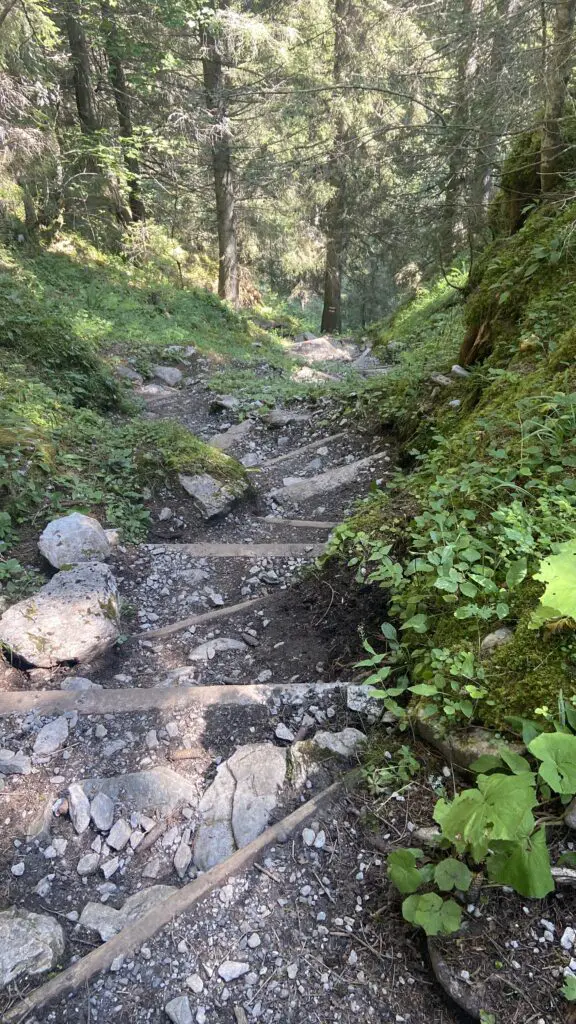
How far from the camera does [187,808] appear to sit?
2299mm

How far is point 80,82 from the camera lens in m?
14.3

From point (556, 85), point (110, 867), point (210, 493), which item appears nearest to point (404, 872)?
point (110, 867)

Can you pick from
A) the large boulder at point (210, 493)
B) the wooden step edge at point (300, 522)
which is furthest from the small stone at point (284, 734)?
the large boulder at point (210, 493)

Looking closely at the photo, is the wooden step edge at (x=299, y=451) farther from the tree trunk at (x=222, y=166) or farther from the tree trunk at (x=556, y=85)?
the tree trunk at (x=222, y=166)

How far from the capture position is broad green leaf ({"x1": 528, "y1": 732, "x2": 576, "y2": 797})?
1.53 metres

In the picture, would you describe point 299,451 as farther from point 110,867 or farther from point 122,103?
point 122,103

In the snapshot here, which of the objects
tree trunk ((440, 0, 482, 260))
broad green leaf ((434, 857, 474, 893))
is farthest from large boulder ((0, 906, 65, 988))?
tree trunk ((440, 0, 482, 260))

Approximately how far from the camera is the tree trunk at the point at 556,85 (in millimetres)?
3857

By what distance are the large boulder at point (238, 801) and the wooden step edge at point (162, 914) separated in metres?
0.14

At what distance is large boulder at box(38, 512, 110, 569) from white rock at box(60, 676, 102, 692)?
1038 millimetres

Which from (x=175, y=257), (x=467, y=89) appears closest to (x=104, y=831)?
(x=467, y=89)

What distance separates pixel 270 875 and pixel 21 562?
2928 mm

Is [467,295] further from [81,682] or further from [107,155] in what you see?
[107,155]

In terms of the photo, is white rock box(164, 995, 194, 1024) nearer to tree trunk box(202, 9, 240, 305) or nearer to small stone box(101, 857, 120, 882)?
small stone box(101, 857, 120, 882)
